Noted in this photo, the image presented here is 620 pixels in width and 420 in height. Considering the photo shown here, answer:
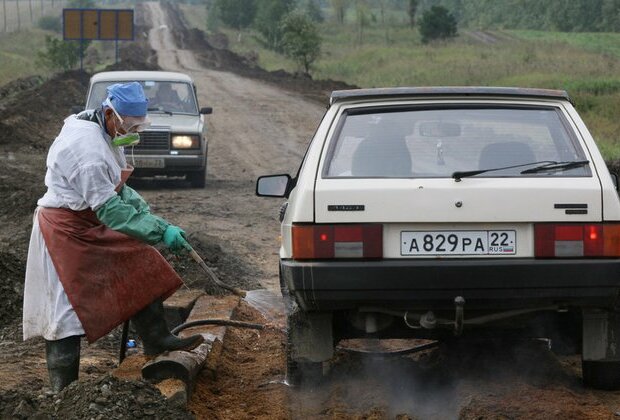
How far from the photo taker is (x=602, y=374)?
230 inches

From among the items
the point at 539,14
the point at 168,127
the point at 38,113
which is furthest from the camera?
the point at 539,14

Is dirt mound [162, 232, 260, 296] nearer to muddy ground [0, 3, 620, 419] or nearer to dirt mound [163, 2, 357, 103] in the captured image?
A: muddy ground [0, 3, 620, 419]

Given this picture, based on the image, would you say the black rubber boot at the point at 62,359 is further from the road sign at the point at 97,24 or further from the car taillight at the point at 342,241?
the road sign at the point at 97,24

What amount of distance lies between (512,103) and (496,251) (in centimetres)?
98

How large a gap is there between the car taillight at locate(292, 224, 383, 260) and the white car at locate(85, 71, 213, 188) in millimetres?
11550

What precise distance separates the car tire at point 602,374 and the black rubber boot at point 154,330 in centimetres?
221

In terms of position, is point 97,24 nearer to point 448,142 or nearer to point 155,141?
point 155,141

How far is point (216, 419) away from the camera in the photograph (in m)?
5.68

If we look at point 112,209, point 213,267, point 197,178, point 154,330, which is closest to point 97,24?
Result: point 197,178

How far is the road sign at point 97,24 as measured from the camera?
5069 centimetres

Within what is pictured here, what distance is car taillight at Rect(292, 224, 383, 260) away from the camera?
5.27 m

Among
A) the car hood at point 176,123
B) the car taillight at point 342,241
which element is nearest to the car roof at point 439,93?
the car taillight at point 342,241

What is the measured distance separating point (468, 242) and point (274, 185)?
1.75 metres

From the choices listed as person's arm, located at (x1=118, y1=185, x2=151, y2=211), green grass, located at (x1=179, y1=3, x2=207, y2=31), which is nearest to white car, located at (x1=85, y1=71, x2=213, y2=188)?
person's arm, located at (x1=118, y1=185, x2=151, y2=211)
